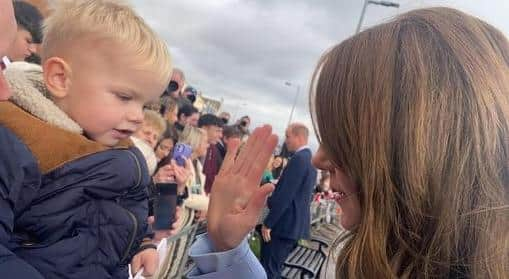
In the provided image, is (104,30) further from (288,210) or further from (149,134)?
(288,210)

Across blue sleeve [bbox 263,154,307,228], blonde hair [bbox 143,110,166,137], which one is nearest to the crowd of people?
blonde hair [bbox 143,110,166,137]

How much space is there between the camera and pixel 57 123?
153 centimetres

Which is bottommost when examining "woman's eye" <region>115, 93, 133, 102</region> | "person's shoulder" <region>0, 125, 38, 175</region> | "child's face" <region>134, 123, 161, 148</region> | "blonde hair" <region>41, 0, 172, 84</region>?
"person's shoulder" <region>0, 125, 38, 175</region>

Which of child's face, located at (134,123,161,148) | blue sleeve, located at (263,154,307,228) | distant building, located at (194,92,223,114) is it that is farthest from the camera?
distant building, located at (194,92,223,114)

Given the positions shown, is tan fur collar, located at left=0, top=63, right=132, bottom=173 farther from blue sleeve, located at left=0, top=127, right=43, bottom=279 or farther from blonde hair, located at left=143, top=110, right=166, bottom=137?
blonde hair, located at left=143, top=110, right=166, bottom=137

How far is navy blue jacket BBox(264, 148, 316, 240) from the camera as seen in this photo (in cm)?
580

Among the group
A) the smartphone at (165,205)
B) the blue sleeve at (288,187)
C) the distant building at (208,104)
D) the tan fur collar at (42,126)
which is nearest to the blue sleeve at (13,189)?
the tan fur collar at (42,126)

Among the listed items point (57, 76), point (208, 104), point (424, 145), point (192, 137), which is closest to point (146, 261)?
point (57, 76)

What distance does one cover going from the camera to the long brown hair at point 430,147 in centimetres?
108

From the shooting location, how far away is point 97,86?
1651 mm

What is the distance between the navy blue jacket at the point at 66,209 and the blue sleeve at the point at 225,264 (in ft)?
0.88

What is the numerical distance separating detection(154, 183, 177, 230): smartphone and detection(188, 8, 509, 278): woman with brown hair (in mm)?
2140

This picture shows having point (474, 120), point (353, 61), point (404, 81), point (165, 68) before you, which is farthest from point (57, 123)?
point (474, 120)

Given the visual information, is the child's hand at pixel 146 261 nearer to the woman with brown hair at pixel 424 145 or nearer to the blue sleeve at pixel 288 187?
the woman with brown hair at pixel 424 145
